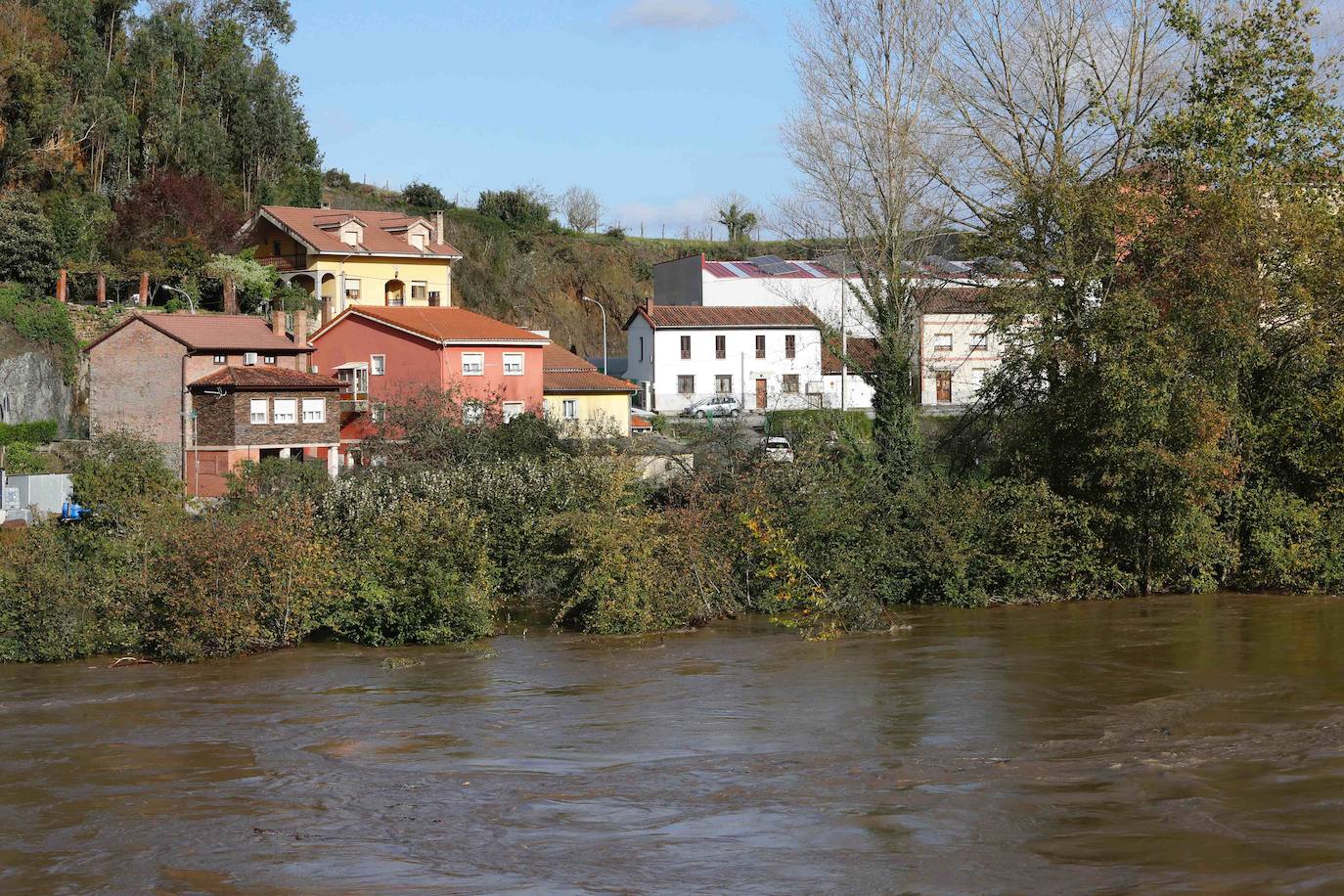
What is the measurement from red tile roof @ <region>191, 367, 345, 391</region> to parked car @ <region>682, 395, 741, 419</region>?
20418 mm

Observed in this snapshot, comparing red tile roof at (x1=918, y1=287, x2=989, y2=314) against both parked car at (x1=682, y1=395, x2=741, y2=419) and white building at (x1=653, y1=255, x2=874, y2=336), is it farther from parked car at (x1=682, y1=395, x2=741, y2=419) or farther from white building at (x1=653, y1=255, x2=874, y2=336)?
white building at (x1=653, y1=255, x2=874, y2=336)

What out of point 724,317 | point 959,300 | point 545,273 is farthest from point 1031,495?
point 545,273

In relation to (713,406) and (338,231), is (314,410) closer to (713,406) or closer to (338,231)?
(338,231)

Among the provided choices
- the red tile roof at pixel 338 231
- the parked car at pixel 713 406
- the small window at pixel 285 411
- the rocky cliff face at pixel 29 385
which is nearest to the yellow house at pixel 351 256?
the red tile roof at pixel 338 231

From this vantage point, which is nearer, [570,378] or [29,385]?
[29,385]

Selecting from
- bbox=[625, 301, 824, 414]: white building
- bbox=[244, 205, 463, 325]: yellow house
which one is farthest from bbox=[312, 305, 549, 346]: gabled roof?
bbox=[625, 301, 824, 414]: white building

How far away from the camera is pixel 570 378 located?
52.1 metres

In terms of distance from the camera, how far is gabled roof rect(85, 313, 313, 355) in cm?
4094

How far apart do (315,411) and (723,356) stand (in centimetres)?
2579

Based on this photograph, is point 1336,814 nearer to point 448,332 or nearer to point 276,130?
point 448,332

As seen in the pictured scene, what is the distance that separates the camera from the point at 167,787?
44.7 feet

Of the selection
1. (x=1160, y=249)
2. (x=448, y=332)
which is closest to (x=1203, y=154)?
(x=1160, y=249)

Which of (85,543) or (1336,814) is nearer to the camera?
(1336,814)

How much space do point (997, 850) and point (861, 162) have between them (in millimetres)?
22977
